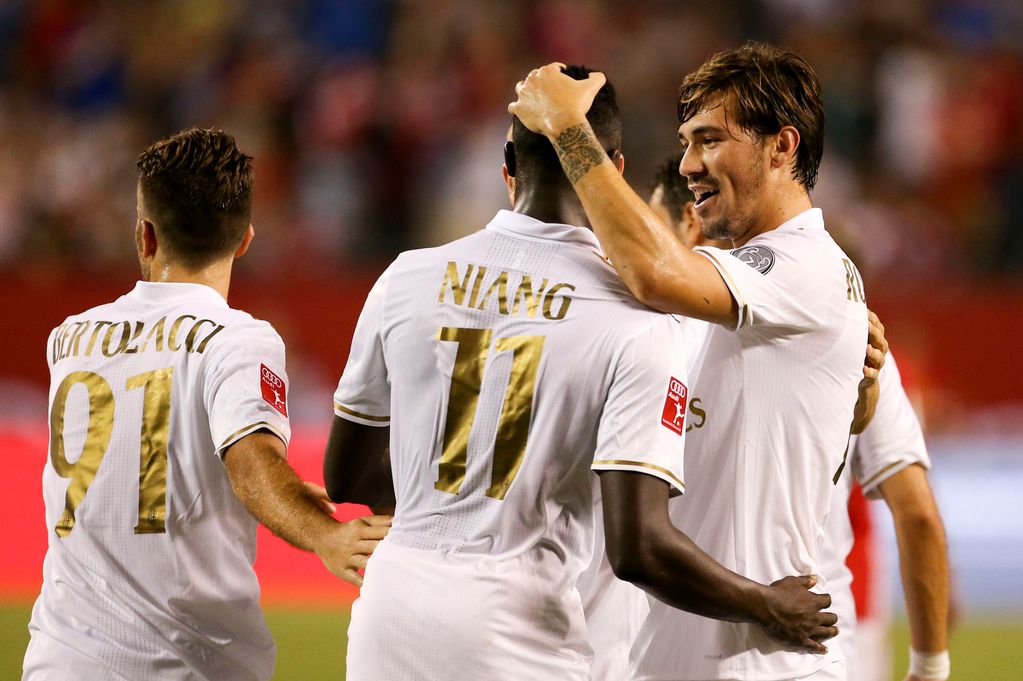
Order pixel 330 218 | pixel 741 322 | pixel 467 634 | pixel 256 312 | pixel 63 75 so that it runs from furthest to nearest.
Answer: pixel 63 75 → pixel 330 218 → pixel 256 312 → pixel 741 322 → pixel 467 634

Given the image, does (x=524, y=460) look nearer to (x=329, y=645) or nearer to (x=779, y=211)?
(x=779, y=211)

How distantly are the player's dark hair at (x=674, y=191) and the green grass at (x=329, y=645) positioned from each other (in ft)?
13.0

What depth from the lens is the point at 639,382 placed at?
3.03 meters

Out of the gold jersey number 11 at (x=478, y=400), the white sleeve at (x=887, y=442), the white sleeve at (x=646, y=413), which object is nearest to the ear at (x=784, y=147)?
the white sleeve at (x=646, y=413)

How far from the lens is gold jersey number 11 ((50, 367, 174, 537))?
11.4 feet

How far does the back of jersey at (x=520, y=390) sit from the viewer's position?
10.0 ft

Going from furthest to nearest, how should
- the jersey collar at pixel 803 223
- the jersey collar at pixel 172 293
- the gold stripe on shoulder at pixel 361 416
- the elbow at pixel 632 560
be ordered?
the jersey collar at pixel 172 293 → the jersey collar at pixel 803 223 → the gold stripe on shoulder at pixel 361 416 → the elbow at pixel 632 560

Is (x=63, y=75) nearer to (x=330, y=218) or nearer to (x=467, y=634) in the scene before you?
(x=330, y=218)

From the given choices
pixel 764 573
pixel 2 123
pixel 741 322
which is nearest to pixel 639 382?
pixel 741 322

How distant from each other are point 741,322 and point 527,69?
34.7 ft

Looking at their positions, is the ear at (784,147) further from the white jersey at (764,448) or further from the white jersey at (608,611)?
the white jersey at (608,611)

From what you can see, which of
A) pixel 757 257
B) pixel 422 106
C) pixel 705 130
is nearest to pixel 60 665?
pixel 757 257

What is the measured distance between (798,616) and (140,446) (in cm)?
169

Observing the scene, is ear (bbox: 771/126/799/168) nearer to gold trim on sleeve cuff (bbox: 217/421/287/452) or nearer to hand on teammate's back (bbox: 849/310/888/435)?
hand on teammate's back (bbox: 849/310/888/435)
